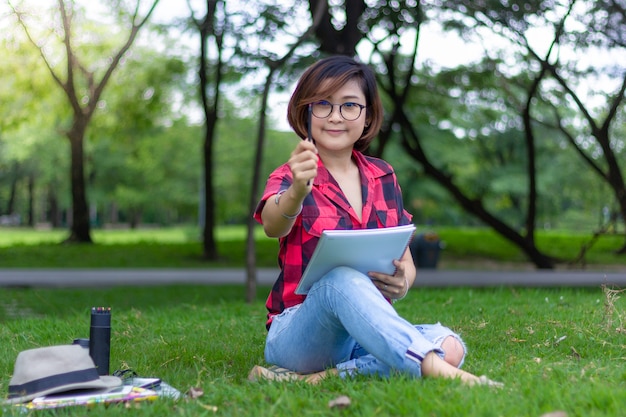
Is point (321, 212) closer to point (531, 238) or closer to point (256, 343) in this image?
point (256, 343)

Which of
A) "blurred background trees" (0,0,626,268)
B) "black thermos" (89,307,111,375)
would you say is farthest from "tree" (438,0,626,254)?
"black thermos" (89,307,111,375)

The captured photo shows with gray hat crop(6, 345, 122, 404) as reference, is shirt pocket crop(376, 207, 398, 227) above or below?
above

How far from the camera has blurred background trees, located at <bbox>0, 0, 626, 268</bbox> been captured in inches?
548

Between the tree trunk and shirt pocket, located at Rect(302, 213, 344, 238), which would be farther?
the tree trunk

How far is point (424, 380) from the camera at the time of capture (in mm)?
2729

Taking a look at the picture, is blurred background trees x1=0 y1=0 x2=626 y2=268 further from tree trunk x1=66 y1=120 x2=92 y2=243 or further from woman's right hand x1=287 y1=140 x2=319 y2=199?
woman's right hand x1=287 y1=140 x2=319 y2=199

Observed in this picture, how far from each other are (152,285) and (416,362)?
10268mm

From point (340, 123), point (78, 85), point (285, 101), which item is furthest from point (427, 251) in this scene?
point (340, 123)

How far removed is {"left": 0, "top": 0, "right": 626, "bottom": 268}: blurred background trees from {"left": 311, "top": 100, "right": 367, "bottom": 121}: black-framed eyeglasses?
210 inches

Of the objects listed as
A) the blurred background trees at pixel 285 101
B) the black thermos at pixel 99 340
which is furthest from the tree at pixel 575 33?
the black thermos at pixel 99 340

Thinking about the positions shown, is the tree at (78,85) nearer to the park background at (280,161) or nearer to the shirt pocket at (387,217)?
the park background at (280,161)

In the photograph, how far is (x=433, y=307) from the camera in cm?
632

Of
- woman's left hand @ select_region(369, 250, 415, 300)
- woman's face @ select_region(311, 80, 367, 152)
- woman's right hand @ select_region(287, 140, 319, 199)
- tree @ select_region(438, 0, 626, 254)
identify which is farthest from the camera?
tree @ select_region(438, 0, 626, 254)

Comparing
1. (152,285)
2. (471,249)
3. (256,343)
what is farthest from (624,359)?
(471,249)
